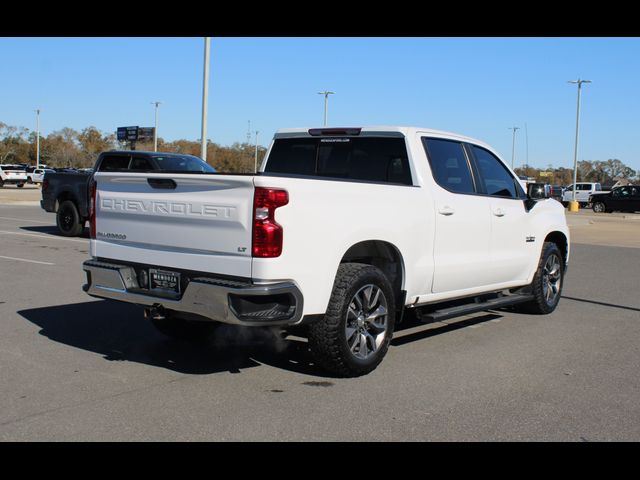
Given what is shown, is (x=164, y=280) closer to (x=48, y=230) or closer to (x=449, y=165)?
(x=449, y=165)

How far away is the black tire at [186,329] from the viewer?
6664 millimetres

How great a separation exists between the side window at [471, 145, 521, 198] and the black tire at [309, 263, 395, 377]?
2.27 meters

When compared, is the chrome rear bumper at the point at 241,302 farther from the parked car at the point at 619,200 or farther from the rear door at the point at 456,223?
the parked car at the point at 619,200

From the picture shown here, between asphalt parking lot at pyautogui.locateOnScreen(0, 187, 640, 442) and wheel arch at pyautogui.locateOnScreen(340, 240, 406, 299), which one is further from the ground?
wheel arch at pyautogui.locateOnScreen(340, 240, 406, 299)

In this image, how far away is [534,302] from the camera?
866cm

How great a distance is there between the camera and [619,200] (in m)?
45.8

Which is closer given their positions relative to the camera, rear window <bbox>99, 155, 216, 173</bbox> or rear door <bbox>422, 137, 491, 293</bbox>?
rear door <bbox>422, 137, 491, 293</bbox>

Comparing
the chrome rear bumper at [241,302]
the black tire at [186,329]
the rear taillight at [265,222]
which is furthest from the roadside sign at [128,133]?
the rear taillight at [265,222]

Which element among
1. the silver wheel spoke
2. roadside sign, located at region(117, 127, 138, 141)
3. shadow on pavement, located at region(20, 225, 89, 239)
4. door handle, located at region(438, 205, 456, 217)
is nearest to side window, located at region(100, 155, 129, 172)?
shadow on pavement, located at region(20, 225, 89, 239)

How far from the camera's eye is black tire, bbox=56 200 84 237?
16.8 meters

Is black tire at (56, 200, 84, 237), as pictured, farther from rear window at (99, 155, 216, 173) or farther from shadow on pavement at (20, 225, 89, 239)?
rear window at (99, 155, 216, 173)

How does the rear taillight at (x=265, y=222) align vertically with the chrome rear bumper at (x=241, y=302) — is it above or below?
above

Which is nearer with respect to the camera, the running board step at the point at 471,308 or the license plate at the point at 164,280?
the license plate at the point at 164,280
